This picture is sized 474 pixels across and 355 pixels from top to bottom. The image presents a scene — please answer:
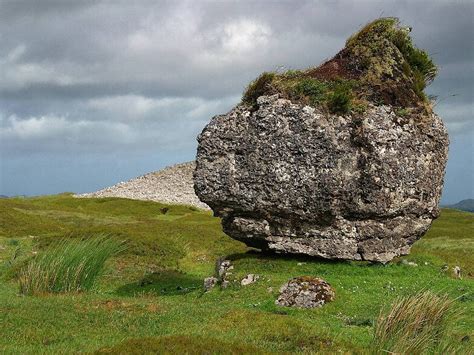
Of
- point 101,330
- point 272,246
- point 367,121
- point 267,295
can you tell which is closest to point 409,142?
point 367,121

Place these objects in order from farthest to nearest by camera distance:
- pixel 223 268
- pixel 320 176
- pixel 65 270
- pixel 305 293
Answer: pixel 223 268 < pixel 320 176 < pixel 65 270 < pixel 305 293

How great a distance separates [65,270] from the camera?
25797 mm

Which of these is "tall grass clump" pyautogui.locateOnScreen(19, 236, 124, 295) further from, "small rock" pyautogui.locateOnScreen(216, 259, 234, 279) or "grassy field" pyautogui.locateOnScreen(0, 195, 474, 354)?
"small rock" pyautogui.locateOnScreen(216, 259, 234, 279)

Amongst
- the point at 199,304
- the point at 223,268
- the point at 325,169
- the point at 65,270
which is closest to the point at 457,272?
the point at 325,169

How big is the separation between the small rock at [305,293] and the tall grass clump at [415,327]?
26.1 feet

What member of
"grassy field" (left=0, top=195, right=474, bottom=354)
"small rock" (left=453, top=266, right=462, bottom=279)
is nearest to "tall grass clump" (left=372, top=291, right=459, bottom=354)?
"grassy field" (left=0, top=195, right=474, bottom=354)

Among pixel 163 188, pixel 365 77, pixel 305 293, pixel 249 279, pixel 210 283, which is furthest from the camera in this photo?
pixel 163 188

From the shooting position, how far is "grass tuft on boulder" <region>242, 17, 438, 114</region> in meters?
29.4

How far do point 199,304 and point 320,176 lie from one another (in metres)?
8.10

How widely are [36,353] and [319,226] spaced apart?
1644cm

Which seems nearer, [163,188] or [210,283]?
[210,283]

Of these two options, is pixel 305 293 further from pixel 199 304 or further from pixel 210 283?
pixel 210 283

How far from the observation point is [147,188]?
12862 cm

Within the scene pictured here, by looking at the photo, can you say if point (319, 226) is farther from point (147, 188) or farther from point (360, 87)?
point (147, 188)
